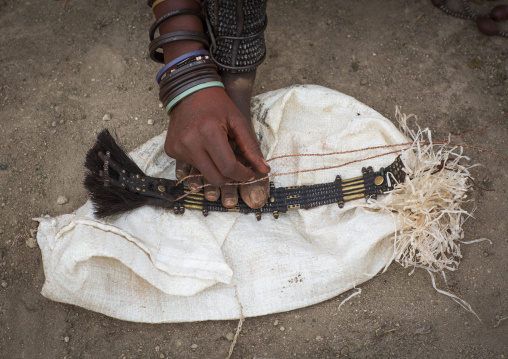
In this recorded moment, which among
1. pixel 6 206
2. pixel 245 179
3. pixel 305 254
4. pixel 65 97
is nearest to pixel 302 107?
pixel 245 179

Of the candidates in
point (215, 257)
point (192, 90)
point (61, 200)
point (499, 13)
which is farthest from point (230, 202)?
point (499, 13)

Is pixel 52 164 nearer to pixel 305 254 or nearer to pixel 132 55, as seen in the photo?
pixel 132 55

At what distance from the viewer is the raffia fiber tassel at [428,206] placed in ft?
6.29

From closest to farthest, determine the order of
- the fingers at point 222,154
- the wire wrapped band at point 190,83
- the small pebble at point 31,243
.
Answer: the fingers at point 222,154, the wire wrapped band at point 190,83, the small pebble at point 31,243

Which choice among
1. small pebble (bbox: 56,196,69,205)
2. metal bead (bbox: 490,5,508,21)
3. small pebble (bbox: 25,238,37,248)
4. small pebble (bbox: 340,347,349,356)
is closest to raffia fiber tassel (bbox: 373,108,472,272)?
small pebble (bbox: 340,347,349,356)

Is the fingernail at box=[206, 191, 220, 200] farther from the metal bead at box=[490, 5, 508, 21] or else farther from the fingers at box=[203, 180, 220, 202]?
the metal bead at box=[490, 5, 508, 21]

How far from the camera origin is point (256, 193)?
193 cm

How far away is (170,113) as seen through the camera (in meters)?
1.92

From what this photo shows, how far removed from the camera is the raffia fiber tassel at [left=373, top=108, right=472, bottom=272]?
192 cm

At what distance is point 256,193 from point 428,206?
75 centimetres

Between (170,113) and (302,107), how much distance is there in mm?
670

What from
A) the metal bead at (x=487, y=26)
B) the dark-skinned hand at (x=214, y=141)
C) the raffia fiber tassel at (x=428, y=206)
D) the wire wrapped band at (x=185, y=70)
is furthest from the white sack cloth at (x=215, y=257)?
the metal bead at (x=487, y=26)

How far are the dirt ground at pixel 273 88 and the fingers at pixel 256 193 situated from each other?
0.51 m

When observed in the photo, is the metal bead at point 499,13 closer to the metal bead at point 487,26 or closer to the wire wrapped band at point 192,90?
the metal bead at point 487,26
